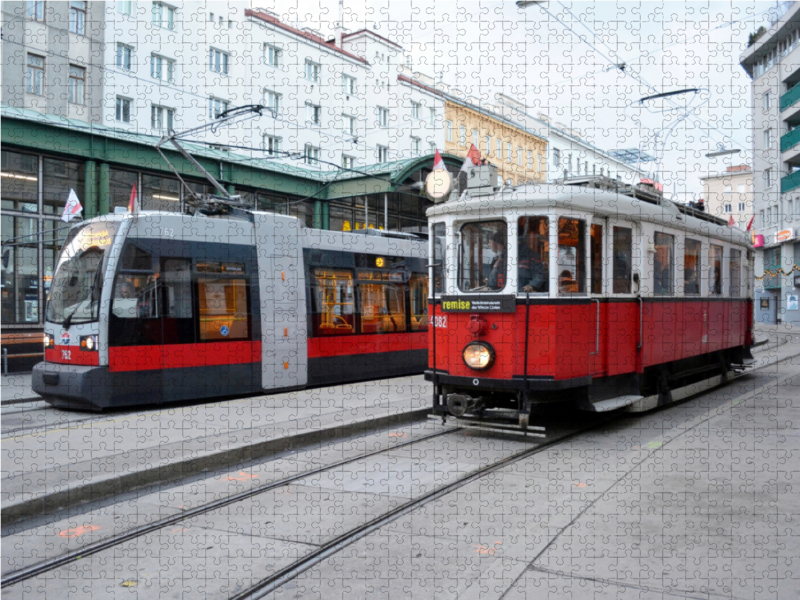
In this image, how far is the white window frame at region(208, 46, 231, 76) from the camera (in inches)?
562

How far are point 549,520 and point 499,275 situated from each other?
3.45m

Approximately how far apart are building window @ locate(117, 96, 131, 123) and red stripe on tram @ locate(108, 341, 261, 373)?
13.1m

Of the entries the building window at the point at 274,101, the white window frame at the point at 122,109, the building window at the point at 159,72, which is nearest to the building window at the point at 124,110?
the white window frame at the point at 122,109

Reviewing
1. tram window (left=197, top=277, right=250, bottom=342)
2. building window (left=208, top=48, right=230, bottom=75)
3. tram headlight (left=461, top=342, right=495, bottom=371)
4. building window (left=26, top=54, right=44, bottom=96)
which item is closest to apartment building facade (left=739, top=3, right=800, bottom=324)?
tram headlight (left=461, top=342, right=495, bottom=371)

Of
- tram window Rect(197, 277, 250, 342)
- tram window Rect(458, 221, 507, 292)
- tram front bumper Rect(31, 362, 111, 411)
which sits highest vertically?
tram window Rect(458, 221, 507, 292)

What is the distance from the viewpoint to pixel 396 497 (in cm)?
601

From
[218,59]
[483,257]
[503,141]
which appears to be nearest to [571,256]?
[483,257]

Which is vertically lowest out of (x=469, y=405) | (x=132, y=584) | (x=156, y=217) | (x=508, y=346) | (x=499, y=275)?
(x=132, y=584)

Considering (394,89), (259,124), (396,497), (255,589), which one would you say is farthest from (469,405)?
(259,124)

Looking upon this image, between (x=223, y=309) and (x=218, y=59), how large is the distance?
20.2 feet

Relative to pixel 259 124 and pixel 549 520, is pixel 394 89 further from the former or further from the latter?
pixel 549 520

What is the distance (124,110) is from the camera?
22547 mm

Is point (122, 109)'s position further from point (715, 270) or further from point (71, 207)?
point (715, 270)

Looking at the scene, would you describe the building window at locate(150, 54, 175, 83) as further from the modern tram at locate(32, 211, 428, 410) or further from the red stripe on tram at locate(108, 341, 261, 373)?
the red stripe on tram at locate(108, 341, 261, 373)
